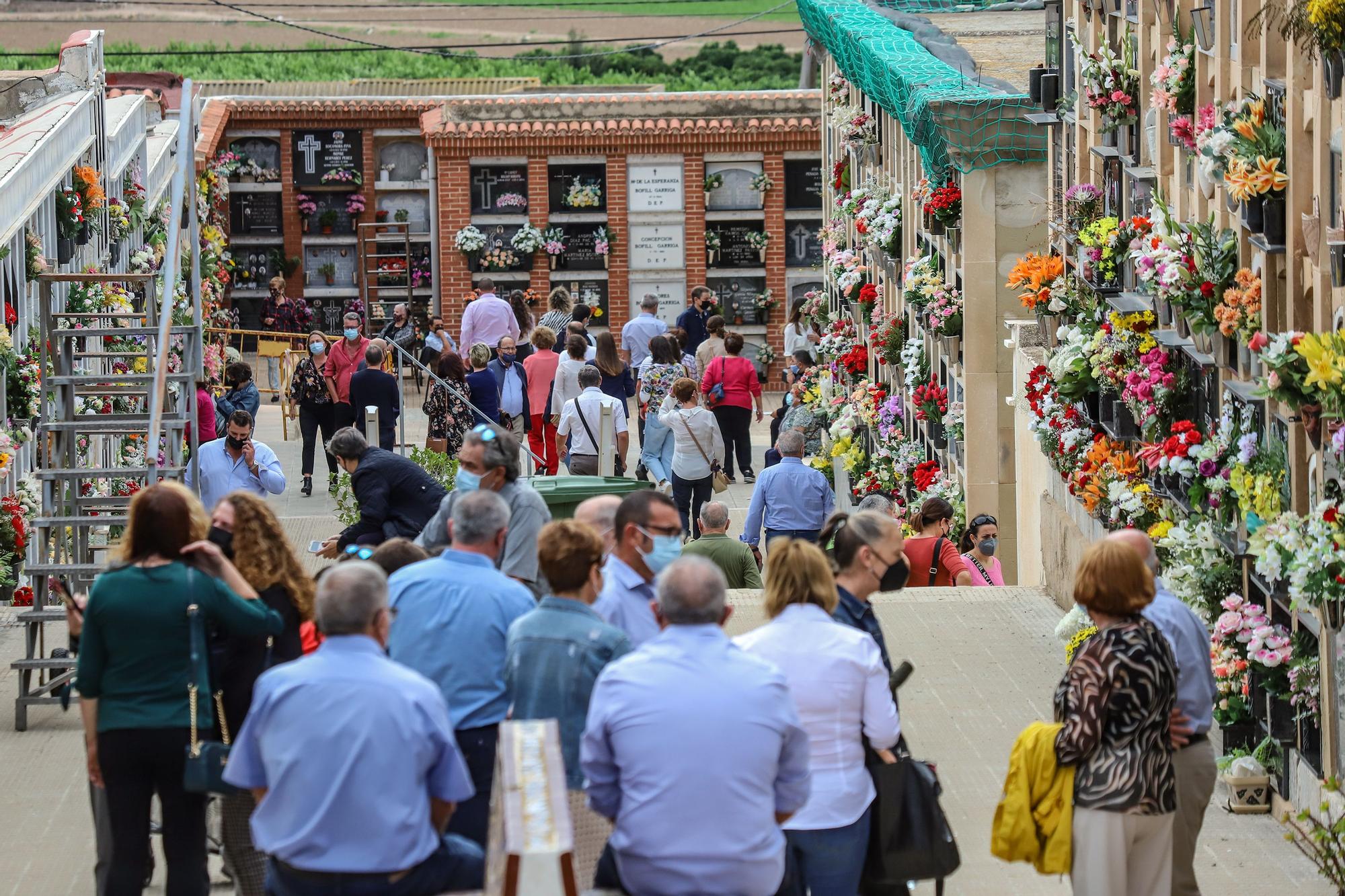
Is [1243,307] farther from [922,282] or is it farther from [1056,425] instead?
[922,282]

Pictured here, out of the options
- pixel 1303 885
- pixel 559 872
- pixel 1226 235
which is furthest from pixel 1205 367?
pixel 559 872

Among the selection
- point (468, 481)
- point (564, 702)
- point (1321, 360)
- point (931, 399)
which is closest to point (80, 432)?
point (468, 481)

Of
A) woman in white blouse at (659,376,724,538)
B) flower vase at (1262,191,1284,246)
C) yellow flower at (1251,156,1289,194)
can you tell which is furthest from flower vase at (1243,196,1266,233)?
woman in white blouse at (659,376,724,538)

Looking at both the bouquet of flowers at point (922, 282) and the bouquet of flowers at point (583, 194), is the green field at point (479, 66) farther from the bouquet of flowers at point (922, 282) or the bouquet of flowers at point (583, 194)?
the bouquet of flowers at point (922, 282)

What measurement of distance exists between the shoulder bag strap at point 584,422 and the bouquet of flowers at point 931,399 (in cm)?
284

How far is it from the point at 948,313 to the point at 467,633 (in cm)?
951

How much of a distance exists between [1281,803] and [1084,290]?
4.13 meters

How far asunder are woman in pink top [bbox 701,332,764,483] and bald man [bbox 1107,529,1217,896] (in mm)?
10671

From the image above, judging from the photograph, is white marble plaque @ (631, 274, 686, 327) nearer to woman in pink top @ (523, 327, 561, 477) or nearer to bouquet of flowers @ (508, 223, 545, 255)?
bouquet of flowers @ (508, 223, 545, 255)

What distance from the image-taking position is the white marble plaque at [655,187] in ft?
89.1

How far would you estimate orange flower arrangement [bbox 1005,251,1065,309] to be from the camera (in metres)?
12.0

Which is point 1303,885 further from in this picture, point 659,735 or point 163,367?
point 163,367

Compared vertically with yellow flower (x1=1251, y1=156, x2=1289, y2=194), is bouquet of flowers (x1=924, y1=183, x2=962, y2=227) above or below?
above

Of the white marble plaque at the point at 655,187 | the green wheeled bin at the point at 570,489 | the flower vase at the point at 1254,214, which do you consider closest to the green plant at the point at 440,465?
the green wheeled bin at the point at 570,489
